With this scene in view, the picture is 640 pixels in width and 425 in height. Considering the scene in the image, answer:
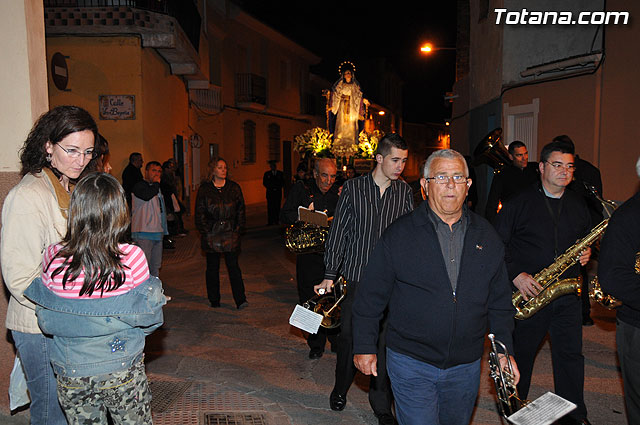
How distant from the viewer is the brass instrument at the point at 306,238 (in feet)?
20.1

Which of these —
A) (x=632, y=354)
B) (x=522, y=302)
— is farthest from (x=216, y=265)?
(x=632, y=354)

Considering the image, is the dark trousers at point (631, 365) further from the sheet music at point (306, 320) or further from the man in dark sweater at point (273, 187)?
the man in dark sweater at point (273, 187)

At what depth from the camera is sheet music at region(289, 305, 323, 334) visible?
14.2 feet

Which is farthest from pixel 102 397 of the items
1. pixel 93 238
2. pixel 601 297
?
pixel 601 297

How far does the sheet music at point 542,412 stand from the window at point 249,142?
24.9 m

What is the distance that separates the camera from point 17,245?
2.81m

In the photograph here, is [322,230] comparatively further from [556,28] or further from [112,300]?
[556,28]

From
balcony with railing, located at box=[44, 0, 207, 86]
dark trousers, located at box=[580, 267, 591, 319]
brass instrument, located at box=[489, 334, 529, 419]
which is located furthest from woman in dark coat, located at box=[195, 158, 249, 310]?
balcony with railing, located at box=[44, 0, 207, 86]

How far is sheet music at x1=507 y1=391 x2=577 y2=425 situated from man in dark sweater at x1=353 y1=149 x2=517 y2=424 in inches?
16.7

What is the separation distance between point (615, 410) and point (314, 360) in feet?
9.36

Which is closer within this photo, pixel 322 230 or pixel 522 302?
pixel 522 302

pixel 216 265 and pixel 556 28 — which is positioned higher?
pixel 556 28

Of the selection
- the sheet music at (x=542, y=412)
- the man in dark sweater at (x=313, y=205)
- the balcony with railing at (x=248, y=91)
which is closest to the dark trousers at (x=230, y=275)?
the man in dark sweater at (x=313, y=205)

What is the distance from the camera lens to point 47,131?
3.00m
